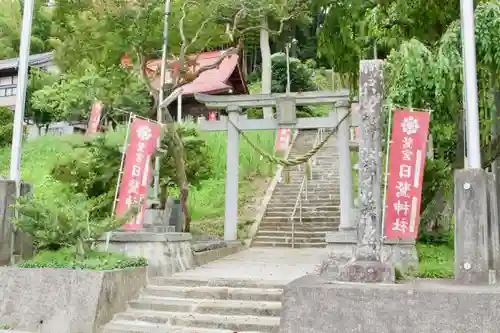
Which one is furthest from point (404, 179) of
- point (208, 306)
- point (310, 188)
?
point (310, 188)

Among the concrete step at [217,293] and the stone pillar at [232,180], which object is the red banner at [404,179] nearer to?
the concrete step at [217,293]

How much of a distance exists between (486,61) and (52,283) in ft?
20.8

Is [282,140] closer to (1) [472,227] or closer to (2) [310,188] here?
(2) [310,188]

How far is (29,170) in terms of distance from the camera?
73.5 ft

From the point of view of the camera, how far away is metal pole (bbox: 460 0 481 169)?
5.94 m

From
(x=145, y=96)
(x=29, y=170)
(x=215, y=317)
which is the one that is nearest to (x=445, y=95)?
(x=215, y=317)

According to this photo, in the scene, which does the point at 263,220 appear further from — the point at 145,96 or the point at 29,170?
the point at 29,170

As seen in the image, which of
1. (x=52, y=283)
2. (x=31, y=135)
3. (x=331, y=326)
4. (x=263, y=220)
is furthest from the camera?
(x=31, y=135)

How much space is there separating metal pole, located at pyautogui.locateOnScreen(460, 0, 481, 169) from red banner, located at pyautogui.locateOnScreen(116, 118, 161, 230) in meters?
5.25

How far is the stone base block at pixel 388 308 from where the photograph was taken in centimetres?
479

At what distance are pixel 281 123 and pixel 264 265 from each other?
4593mm

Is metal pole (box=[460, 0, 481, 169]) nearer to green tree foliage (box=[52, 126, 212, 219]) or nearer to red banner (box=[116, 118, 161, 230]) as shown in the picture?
red banner (box=[116, 118, 161, 230])

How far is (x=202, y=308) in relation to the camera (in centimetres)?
673

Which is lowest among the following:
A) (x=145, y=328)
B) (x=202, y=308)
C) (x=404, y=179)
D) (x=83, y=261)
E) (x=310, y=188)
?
(x=145, y=328)
